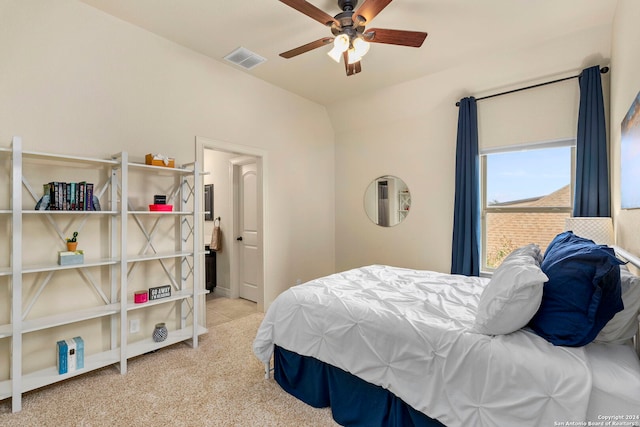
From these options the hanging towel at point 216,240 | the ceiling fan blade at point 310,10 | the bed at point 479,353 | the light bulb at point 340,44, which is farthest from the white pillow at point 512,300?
the hanging towel at point 216,240

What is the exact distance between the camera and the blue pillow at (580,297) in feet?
4.09

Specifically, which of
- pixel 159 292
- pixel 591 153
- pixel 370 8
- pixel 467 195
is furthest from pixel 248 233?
pixel 591 153

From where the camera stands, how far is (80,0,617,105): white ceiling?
257 cm

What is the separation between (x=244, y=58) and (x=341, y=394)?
3.34 metres

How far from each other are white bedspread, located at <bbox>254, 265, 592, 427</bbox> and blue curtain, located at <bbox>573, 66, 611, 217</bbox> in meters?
1.47

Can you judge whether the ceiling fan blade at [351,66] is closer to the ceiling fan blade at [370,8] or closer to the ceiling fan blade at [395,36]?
the ceiling fan blade at [395,36]

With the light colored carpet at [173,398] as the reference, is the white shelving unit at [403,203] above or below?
above

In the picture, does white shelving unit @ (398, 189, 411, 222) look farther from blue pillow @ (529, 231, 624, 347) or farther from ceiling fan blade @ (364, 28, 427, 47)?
blue pillow @ (529, 231, 624, 347)

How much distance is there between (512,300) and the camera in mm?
1405

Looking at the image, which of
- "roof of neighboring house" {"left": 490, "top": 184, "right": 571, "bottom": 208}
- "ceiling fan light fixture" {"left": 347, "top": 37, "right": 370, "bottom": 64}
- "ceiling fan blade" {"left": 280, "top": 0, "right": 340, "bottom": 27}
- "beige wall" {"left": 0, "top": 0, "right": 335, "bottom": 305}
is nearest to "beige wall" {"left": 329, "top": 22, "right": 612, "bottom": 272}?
"beige wall" {"left": 0, "top": 0, "right": 335, "bottom": 305}

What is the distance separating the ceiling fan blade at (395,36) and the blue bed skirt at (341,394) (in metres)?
2.43

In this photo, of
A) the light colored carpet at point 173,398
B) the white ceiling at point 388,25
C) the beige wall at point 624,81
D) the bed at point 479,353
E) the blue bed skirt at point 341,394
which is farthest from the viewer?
the white ceiling at point 388,25

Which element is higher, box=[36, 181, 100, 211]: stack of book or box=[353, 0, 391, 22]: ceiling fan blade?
box=[353, 0, 391, 22]: ceiling fan blade

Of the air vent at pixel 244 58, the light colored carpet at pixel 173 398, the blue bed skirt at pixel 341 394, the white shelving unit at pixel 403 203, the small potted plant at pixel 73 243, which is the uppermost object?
the air vent at pixel 244 58
